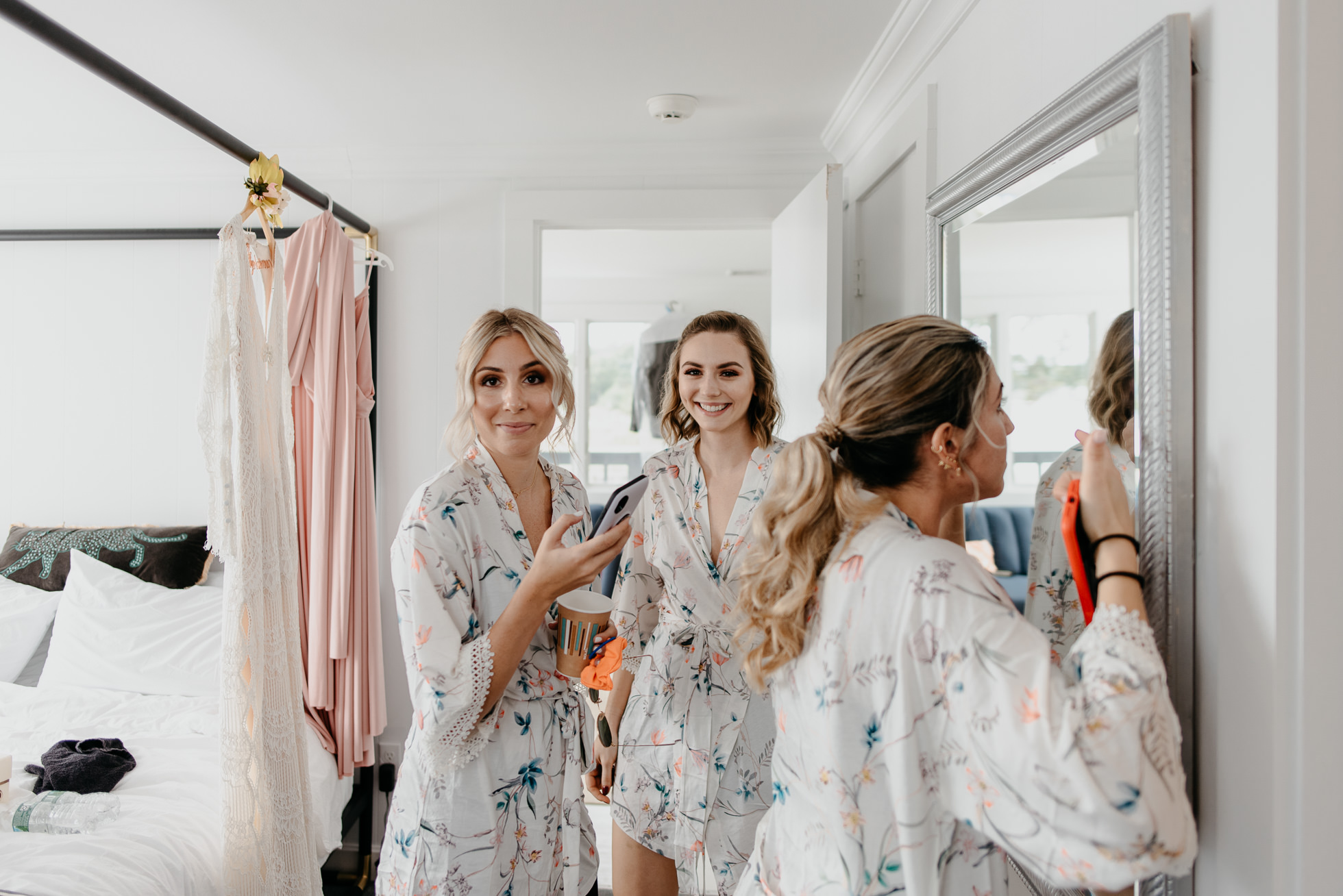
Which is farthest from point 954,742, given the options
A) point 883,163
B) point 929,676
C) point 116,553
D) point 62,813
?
point 116,553

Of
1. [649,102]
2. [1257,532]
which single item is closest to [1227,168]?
[1257,532]

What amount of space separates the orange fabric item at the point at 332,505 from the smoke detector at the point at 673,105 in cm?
98

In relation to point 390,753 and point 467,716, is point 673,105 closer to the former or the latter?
point 467,716

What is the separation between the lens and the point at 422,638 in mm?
1175

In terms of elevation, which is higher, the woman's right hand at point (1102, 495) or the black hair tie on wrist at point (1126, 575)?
the woman's right hand at point (1102, 495)

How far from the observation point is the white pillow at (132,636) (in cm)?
230

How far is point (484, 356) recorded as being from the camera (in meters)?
1.39

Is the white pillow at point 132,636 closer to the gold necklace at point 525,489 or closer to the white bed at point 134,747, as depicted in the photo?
the white bed at point 134,747

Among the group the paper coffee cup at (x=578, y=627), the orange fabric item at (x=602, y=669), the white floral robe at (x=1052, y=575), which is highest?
the white floral robe at (x=1052, y=575)

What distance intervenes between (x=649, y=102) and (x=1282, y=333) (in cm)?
190

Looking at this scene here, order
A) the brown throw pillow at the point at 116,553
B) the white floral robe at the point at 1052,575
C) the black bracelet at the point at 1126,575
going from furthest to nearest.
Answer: the brown throw pillow at the point at 116,553, the white floral robe at the point at 1052,575, the black bracelet at the point at 1126,575

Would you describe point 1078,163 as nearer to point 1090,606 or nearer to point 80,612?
point 1090,606

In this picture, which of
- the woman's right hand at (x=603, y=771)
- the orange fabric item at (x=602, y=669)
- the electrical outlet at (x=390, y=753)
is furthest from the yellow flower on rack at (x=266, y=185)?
the electrical outlet at (x=390, y=753)

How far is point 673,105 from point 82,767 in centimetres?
225
